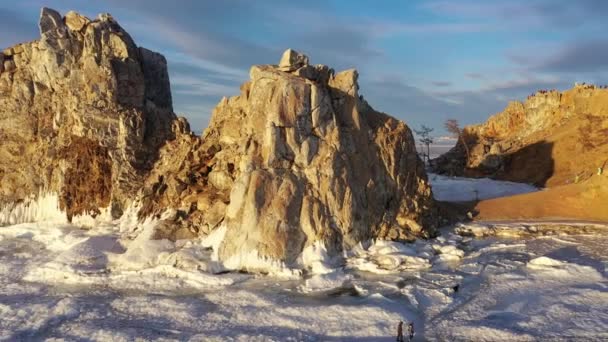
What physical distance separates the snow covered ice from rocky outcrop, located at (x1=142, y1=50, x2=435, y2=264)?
40.6 inches

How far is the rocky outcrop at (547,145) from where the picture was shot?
4678 cm

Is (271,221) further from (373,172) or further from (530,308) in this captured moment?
(530,308)

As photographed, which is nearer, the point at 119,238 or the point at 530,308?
the point at 530,308

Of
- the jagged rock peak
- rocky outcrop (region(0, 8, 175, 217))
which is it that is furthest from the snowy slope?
rocky outcrop (region(0, 8, 175, 217))

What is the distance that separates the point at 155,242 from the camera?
2248 cm

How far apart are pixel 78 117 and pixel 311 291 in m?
21.8

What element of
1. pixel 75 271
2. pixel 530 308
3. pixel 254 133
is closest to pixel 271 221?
pixel 254 133

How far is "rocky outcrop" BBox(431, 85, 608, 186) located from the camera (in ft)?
153

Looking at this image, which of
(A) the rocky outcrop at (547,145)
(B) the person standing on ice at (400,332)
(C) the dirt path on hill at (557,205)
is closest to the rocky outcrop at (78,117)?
(B) the person standing on ice at (400,332)

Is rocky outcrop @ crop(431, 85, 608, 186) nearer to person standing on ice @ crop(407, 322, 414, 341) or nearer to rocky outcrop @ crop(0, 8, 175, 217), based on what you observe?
person standing on ice @ crop(407, 322, 414, 341)

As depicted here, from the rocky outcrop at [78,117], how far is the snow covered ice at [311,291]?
644cm

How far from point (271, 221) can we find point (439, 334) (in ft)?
29.5

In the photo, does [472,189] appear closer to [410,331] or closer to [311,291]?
[311,291]

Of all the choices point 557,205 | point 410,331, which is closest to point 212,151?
point 410,331
